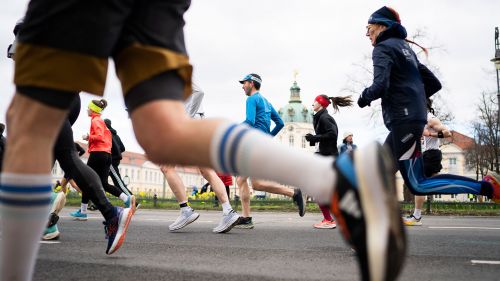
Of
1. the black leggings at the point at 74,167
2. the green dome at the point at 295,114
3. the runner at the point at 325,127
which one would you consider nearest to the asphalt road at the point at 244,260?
the black leggings at the point at 74,167

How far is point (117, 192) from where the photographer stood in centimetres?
940

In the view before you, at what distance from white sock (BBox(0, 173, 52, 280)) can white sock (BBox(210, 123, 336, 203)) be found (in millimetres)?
638

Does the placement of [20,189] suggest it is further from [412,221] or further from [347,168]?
[412,221]

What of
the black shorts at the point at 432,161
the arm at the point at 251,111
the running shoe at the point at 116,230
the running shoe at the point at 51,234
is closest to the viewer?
the running shoe at the point at 116,230

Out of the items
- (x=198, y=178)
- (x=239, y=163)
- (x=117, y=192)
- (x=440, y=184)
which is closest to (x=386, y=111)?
(x=440, y=184)

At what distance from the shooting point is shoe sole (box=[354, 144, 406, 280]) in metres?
1.29

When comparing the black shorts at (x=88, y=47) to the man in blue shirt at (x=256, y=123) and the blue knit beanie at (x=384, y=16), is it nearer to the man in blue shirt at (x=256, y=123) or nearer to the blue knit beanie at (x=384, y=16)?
the blue knit beanie at (x=384, y=16)

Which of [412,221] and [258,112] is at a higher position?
[258,112]

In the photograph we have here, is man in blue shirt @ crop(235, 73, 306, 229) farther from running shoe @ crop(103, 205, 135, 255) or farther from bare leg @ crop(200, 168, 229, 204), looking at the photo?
running shoe @ crop(103, 205, 135, 255)

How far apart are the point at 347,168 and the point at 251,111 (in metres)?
5.70

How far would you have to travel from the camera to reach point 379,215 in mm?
1329

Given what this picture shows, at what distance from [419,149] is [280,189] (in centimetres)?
299

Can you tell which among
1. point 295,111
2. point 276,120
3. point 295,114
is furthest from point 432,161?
point 295,111

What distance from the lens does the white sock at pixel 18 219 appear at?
5.26 ft
